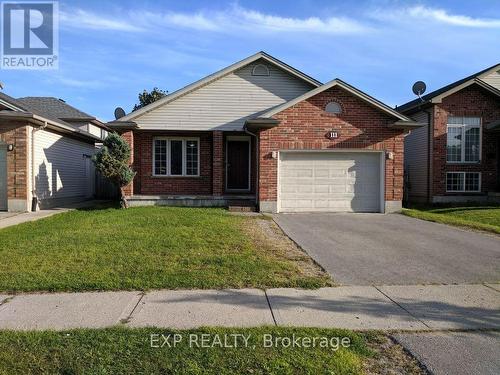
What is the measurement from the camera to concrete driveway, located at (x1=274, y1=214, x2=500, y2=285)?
6.58 m

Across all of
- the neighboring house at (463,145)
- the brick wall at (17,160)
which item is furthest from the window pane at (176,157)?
the neighboring house at (463,145)

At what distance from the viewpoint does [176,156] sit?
17.4 m

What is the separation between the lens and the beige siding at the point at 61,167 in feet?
51.4

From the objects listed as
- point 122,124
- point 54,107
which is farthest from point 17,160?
point 54,107

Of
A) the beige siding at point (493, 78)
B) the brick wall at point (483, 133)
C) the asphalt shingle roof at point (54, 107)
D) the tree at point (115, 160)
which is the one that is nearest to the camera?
the tree at point (115, 160)

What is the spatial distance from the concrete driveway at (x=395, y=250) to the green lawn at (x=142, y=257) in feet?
2.40

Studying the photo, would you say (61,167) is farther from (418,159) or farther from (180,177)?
(418,159)

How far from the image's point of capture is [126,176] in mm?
14953

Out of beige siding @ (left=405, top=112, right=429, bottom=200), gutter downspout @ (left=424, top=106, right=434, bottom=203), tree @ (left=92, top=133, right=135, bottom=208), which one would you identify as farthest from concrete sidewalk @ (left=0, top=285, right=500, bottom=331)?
beige siding @ (left=405, top=112, right=429, bottom=200)

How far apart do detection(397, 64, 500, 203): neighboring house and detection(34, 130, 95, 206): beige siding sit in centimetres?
1531

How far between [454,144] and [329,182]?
7.15 metres

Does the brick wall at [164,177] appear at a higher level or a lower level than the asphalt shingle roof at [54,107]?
lower

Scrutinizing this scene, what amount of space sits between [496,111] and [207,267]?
16.9 metres

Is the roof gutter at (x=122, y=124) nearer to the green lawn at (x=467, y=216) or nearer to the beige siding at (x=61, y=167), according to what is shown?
the beige siding at (x=61, y=167)
